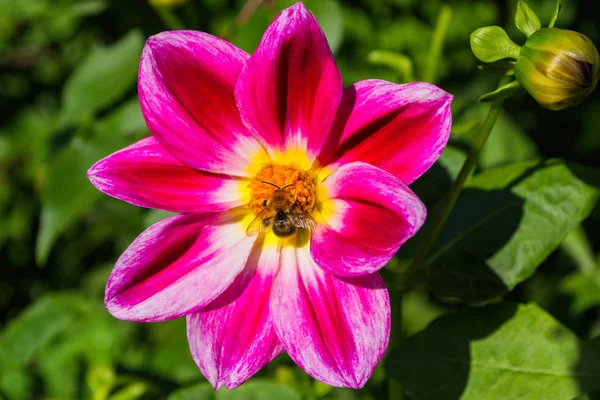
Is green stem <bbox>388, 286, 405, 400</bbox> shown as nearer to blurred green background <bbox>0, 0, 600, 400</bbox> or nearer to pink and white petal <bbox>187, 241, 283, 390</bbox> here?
blurred green background <bbox>0, 0, 600, 400</bbox>

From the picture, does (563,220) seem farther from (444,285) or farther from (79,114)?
(79,114)

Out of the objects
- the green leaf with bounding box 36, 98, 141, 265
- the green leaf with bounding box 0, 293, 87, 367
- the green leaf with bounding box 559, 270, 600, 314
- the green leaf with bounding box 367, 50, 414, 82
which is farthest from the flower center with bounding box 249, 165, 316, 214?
the green leaf with bounding box 559, 270, 600, 314

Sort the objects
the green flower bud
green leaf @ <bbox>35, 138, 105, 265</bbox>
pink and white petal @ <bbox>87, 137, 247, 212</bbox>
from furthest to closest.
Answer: green leaf @ <bbox>35, 138, 105, 265</bbox> < pink and white petal @ <bbox>87, 137, 247, 212</bbox> < the green flower bud

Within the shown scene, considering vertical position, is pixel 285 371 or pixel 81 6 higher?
pixel 81 6

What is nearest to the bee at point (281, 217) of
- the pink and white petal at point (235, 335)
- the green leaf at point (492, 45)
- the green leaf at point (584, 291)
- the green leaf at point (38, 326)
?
the pink and white petal at point (235, 335)

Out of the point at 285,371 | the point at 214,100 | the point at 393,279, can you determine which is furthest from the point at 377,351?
the point at 285,371

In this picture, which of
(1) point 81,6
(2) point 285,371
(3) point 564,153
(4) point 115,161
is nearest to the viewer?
(4) point 115,161

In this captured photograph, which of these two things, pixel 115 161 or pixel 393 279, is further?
pixel 393 279
